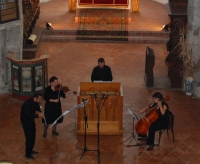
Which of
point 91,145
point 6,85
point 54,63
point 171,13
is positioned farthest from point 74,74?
point 91,145

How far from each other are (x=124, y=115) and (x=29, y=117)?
2.98 meters

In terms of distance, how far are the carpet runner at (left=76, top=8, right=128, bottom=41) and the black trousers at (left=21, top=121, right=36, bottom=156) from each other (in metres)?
7.96

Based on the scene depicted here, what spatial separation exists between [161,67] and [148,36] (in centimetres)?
280

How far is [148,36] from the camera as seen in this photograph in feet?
59.8

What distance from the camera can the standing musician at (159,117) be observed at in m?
10.4

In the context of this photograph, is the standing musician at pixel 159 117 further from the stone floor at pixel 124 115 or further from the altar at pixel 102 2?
the altar at pixel 102 2

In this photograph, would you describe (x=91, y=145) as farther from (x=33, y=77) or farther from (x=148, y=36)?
(x=148, y=36)

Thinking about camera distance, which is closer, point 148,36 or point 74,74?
point 74,74

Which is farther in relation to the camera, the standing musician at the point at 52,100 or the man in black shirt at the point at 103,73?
the man in black shirt at the point at 103,73

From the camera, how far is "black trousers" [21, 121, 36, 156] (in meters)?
10.2

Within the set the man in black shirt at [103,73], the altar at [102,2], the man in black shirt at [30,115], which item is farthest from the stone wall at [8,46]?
the altar at [102,2]

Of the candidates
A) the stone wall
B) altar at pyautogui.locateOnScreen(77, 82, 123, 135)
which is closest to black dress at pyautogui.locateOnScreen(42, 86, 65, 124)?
altar at pyautogui.locateOnScreen(77, 82, 123, 135)

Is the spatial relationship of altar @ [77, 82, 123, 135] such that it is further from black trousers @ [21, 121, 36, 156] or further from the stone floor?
black trousers @ [21, 121, 36, 156]

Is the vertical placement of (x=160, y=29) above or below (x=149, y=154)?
above
